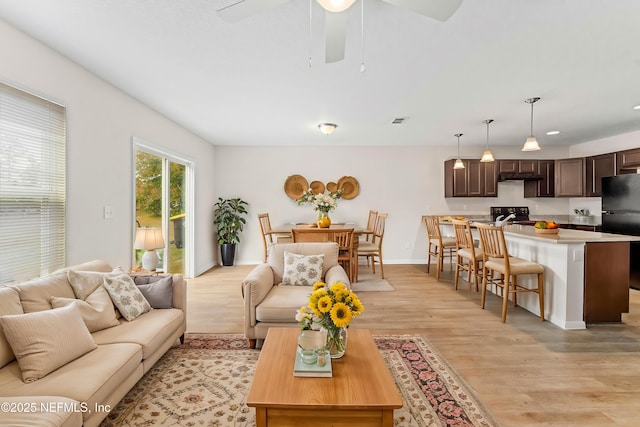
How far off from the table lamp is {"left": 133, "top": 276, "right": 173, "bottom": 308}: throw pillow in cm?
55

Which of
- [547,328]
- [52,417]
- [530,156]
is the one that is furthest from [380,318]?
[530,156]

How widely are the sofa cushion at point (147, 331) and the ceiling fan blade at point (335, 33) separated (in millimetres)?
2232

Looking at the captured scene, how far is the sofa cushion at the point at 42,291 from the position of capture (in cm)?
184

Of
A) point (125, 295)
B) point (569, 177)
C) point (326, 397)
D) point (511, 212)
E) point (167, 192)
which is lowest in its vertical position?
point (326, 397)

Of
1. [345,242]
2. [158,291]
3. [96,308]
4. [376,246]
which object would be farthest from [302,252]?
[376,246]

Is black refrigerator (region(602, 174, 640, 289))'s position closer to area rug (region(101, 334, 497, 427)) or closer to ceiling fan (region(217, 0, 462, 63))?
area rug (region(101, 334, 497, 427))

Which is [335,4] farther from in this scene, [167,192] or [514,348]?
[167,192]

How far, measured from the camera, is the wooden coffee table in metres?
1.41

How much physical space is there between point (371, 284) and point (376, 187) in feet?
7.97

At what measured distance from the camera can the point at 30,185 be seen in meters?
2.32

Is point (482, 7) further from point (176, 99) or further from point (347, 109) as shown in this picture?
point (176, 99)

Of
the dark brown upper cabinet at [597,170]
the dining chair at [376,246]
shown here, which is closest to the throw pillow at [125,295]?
the dining chair at [376,246]

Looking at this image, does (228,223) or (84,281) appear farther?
(228,223)

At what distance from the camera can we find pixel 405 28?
7.09 feet
